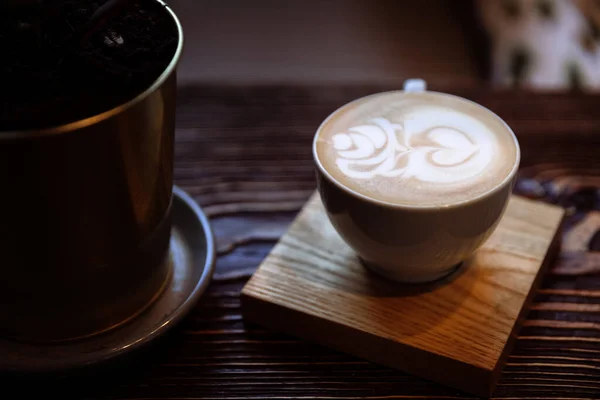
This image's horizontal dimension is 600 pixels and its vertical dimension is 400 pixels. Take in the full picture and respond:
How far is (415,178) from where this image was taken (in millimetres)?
586

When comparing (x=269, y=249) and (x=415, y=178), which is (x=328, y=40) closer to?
(x=269, y=249)

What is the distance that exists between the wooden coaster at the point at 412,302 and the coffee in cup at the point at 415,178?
0.10ft

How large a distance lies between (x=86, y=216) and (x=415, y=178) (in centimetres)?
27

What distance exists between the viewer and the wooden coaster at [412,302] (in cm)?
59

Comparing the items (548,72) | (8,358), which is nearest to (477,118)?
(8,358)

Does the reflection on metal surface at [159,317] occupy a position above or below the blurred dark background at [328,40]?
above

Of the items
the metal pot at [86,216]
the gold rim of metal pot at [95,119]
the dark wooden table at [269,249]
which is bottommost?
the dark wooden table at [269,249]

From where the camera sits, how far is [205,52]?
71.1 inches

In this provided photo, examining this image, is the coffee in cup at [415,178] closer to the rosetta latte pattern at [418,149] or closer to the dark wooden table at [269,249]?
the rosetta latte pattern at [418,149]

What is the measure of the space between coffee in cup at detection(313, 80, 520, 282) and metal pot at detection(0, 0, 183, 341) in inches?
6.0

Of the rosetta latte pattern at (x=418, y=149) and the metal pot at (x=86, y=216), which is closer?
the metal pot at (x=86, y=216)

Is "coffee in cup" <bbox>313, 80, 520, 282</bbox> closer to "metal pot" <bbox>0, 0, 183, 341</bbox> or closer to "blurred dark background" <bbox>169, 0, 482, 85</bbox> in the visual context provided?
"metal pot" <bbox>0, 0, 183, 341</bbox>

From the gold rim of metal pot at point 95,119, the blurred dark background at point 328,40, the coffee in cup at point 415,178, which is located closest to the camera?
the gold rim of metal pot at point 95,119

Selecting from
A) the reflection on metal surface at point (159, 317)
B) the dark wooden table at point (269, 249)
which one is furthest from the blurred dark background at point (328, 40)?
the reflection on metal surface at point (159, 317)
